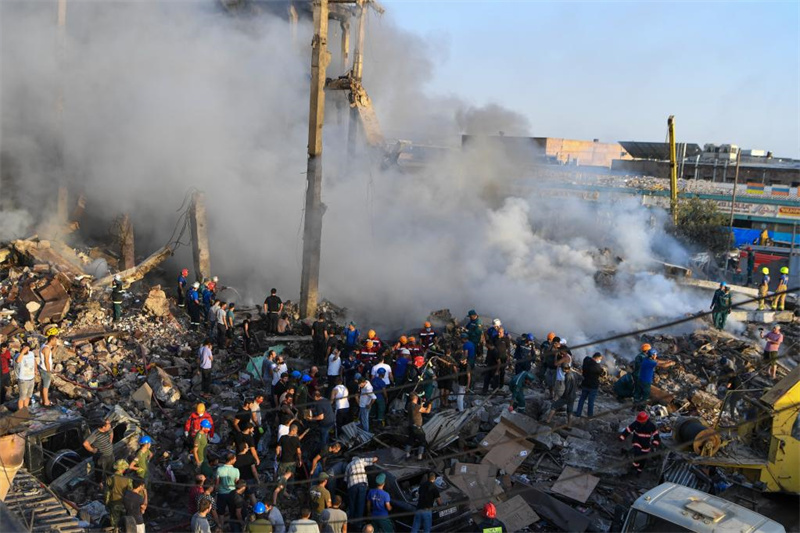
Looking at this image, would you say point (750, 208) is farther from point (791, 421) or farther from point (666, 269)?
point (791, 421)

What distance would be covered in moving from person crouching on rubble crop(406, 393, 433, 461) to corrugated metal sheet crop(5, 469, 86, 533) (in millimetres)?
3782

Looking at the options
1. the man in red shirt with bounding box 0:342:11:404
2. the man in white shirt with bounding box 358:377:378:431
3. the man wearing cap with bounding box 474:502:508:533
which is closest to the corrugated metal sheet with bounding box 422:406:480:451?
the man in white shirt with bounding box 358:377:378:431

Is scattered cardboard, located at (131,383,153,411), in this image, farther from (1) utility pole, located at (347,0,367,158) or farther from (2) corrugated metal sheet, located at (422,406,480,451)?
(1) utility pole, located at (347,0,367,158)

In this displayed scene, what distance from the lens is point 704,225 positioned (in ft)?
83.6

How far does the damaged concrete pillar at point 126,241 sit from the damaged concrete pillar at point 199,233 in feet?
7.12

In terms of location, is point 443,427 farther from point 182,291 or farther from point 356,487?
point 182,291

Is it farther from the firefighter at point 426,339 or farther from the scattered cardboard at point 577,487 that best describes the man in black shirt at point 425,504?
the firefighter at point 426,339

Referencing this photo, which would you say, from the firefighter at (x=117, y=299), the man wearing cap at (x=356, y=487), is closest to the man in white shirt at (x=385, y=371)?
the man wearing cap at (x=356, y=487)

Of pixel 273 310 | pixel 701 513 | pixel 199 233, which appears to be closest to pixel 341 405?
pixel 273 310

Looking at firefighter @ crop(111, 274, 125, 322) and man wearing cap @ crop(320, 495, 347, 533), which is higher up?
firefighter @ crop(111, 274, 125, 322)

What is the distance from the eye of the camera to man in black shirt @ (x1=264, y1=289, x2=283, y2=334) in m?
11.9

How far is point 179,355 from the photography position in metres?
11.3

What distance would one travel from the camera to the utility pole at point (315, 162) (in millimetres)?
11906

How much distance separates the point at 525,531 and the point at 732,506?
212 cm
